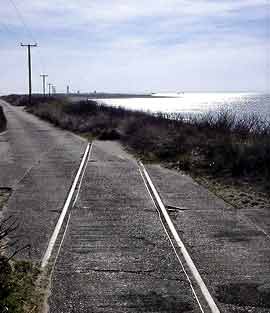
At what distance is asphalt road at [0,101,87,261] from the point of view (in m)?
9.66

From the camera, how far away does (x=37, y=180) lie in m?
16.0

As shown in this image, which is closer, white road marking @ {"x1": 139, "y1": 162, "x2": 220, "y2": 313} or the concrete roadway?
white road marking @ {"x1": 139, "y1": 162, "x2": 220, "y2": 313}

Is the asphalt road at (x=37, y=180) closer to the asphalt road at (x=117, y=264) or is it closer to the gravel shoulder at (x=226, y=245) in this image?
the asphalt road at (x=117, y=264)

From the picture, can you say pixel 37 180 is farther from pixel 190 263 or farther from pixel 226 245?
pixel 190 263

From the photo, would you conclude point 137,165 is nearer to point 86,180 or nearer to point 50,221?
point 86,180

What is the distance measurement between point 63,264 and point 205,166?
11.7m

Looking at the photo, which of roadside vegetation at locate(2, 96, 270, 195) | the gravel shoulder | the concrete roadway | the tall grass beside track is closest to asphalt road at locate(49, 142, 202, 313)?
the concrete roadway

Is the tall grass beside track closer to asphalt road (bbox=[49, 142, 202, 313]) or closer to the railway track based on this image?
the railway track

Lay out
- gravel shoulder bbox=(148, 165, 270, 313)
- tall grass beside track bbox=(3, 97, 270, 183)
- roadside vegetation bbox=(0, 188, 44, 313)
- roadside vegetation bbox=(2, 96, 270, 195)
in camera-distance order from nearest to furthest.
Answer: roadside vegetation bbox=(0, 188, 44, 313) < gravel shoulder bbox=(148, 165, 270, 313) < roadside vegetation bbox=(2, 96, 270, 195) < tall grass beside track bbox=(3, 97, 270, 183)

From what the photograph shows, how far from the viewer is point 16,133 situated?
3581 centimetres

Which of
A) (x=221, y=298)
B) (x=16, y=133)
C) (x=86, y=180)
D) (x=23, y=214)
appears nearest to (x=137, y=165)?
(x=86, y=180)

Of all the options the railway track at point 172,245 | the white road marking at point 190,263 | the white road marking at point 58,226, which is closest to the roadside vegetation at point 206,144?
the railway track at point 172,245

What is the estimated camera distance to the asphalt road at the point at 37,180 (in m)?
9.66

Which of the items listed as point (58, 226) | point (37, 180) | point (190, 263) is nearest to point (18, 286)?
point (190, 263)
